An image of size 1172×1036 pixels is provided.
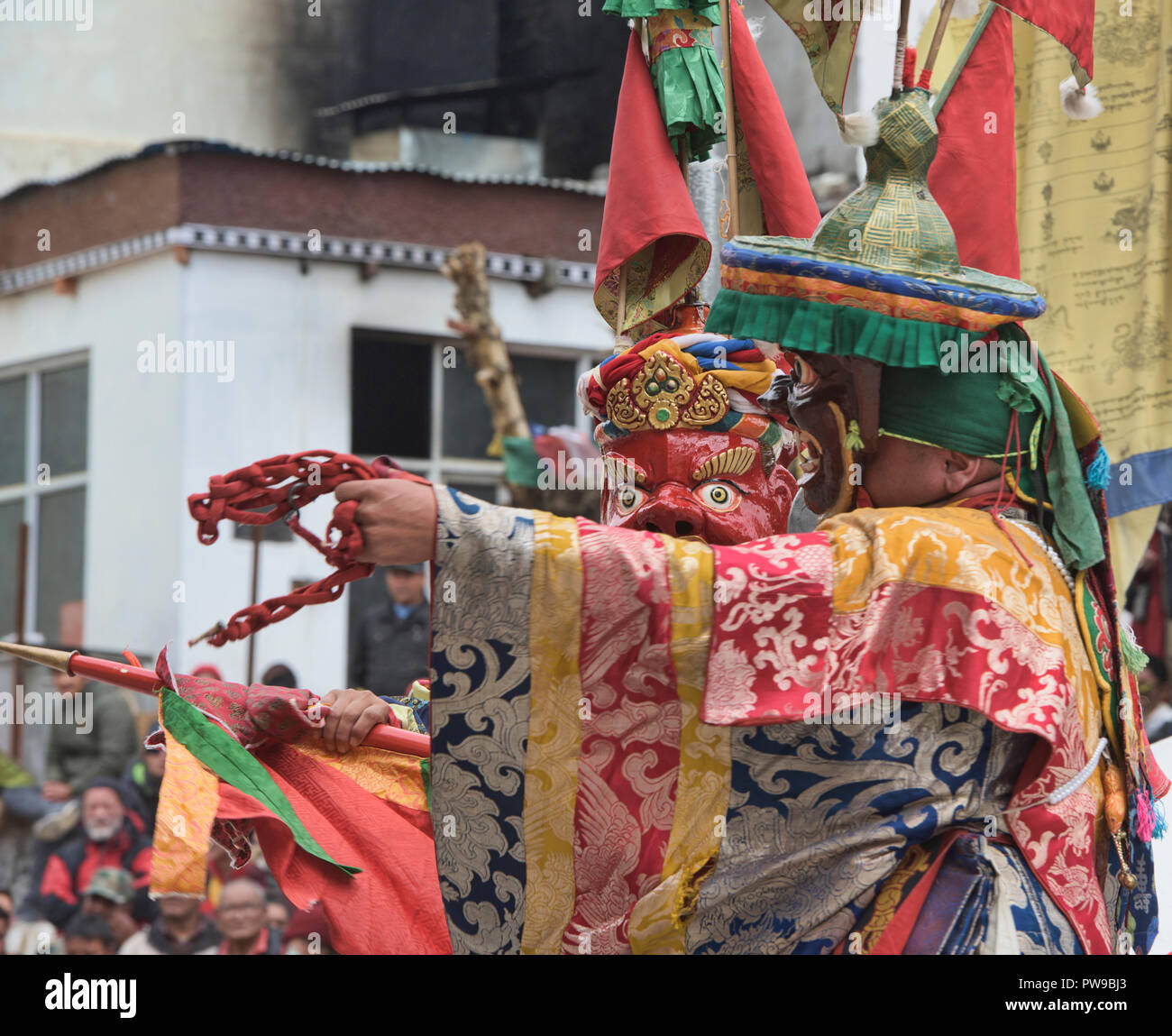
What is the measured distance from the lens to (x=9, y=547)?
1116 centimetres

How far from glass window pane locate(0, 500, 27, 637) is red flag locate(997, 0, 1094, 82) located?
29.5ft

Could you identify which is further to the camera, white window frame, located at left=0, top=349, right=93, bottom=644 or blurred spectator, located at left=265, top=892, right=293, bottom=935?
white window frame, located at left=0, top=349, right=93, bottom=644

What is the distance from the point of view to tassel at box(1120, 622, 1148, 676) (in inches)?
122

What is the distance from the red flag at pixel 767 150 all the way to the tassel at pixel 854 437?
922 millimetres

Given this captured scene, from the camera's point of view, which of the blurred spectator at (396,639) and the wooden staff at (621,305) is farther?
the blurred spectator at (396,639)

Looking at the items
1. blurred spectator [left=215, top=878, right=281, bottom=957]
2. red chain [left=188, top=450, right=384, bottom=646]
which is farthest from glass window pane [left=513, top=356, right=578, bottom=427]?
red chain [left=188, top=450, right=384, bottom=646]

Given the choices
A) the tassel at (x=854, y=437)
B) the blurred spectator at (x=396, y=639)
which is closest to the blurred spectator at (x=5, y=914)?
the blurred spectator at (x=396, y=639)

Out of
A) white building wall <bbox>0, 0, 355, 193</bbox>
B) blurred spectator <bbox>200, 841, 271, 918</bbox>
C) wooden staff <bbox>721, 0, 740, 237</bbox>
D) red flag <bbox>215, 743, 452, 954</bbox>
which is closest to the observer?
red flag <bbox>215, 743, 452, 954</bbox>


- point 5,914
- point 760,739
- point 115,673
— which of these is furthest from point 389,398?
point 760,739

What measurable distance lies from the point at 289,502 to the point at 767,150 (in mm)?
1713

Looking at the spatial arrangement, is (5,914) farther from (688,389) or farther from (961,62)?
(961,62)

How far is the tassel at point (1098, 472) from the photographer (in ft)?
10.1

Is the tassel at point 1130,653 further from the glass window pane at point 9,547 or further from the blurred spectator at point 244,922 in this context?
the glass window pane at point 9,547

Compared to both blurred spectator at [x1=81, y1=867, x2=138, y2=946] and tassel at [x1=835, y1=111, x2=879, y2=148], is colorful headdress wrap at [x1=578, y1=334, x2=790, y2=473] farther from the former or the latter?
blurred spectator at [x1=81, y1=867, x2=138, y2=946]
